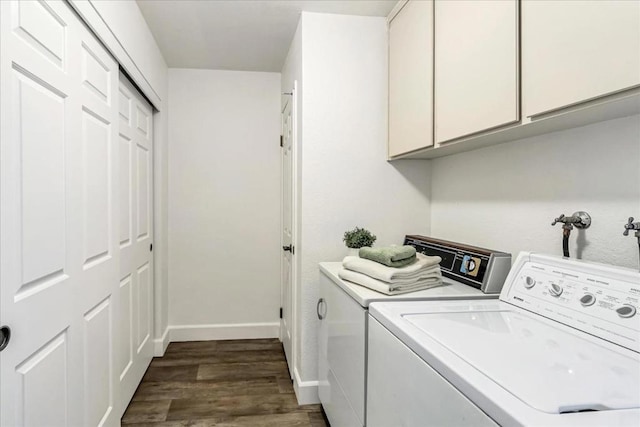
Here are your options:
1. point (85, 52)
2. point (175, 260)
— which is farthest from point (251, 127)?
point (85, 52)

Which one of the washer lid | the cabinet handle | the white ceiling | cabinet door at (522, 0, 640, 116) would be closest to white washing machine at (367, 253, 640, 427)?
the washer lid

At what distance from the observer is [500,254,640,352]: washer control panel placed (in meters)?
0.97

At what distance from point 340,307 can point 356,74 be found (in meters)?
1.37

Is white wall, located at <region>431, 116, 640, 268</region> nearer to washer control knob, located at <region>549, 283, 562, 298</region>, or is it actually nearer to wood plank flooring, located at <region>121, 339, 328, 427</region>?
washer control knob, located at <region>549, 283, 562, 298</region>

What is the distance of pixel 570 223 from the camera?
131 centimetres

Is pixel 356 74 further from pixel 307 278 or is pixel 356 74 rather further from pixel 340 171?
pixel 307 278

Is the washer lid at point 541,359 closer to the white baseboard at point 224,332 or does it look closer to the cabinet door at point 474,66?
the cabinet door at point 474,66

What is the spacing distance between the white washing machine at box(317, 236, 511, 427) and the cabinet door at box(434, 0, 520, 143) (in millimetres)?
531

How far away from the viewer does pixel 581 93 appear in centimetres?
102

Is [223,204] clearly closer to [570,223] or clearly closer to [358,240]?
[358,240]

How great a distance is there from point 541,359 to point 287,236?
229cm

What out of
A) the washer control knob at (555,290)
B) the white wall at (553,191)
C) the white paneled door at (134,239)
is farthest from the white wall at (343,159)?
the washer control knob at (555,290)

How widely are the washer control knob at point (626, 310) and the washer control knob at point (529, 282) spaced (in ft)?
0.97

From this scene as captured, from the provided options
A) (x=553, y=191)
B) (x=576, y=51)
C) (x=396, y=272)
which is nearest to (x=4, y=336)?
(x=396, y=272)
